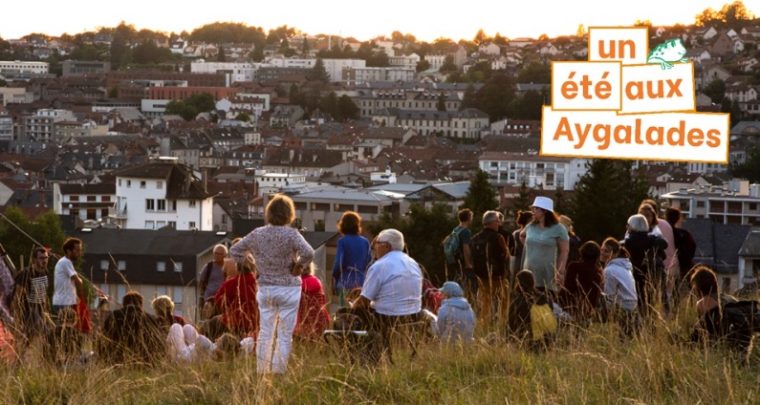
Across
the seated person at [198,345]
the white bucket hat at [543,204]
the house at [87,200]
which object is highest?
the white bucket hat at [543,204]

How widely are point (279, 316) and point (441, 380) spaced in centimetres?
55

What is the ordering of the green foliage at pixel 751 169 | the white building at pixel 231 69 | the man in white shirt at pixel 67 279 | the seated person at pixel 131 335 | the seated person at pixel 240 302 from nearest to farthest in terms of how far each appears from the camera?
the seated person at pixel 131 335 < the seated person at pixel 240 302 < the man in white shirt at pixel 67 279 < the green foliage at pixel 751 169 < the white building at pixel 231 69

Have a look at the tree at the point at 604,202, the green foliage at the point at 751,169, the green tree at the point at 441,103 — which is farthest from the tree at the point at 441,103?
the tree at the point at 604,202

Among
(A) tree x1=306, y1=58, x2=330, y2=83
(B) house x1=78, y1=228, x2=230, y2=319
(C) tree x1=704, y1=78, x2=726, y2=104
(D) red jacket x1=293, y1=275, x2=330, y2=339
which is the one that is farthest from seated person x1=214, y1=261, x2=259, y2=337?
(A) tree x1=306, y1=58, x2=330, y2=83

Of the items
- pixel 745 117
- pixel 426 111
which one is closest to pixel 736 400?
pixel 745 117

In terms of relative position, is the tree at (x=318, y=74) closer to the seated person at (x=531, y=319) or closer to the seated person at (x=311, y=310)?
the seated person at (x=311, y=310)

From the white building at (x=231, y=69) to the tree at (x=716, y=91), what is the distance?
40.3 m

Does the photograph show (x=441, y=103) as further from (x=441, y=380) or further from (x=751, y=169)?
(x=441, y=380)

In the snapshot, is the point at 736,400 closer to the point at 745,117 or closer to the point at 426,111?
the point at 745,117

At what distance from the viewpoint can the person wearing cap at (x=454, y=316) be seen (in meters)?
4.79

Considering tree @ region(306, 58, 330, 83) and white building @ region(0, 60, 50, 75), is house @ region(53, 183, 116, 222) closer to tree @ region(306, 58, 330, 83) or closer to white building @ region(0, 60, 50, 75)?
tree @ region(306, 58, 330, 83)

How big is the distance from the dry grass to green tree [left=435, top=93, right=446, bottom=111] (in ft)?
274

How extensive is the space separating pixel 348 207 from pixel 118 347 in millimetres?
31931

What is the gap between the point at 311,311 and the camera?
4.92 meters
